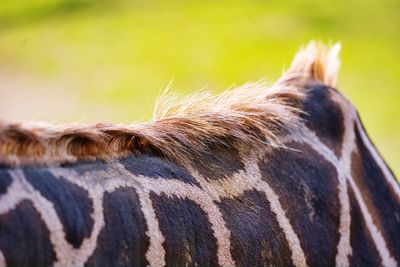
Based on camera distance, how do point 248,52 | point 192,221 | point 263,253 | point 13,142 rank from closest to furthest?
point 13,142
point 192,221
point 263,253
point 248,52

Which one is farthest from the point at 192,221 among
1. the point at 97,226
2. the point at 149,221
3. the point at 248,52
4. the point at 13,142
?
the point at 248,52

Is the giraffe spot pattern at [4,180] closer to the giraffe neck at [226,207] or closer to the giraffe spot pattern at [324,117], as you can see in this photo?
the giraffe neck at [226,207]

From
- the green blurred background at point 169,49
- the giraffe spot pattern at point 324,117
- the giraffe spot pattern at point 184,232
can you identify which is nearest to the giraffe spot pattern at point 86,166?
the giraffe spot pattern at point 184,232

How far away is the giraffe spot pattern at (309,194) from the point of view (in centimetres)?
247

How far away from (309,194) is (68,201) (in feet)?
2.92

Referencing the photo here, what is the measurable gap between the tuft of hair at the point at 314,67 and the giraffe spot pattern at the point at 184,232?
803mm

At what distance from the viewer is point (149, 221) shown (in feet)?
6.70

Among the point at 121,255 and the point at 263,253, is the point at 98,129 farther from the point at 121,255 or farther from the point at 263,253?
the point at 263,253

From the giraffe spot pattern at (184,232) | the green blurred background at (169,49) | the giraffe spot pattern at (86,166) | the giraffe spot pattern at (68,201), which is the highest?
the green blurred background at (169,49)

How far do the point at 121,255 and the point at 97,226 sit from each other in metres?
0.09

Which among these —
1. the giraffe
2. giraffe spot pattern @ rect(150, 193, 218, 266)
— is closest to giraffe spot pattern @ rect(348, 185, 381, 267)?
the giraffe

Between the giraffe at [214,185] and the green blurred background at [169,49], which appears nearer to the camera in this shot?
the giraffe at [214,185]

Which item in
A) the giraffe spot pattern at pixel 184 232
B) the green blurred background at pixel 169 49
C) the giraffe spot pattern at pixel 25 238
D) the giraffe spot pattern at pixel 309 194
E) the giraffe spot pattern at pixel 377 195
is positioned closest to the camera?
the giraffe spot pattern at pixel 25 238

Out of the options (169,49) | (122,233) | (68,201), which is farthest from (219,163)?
(169,49)
